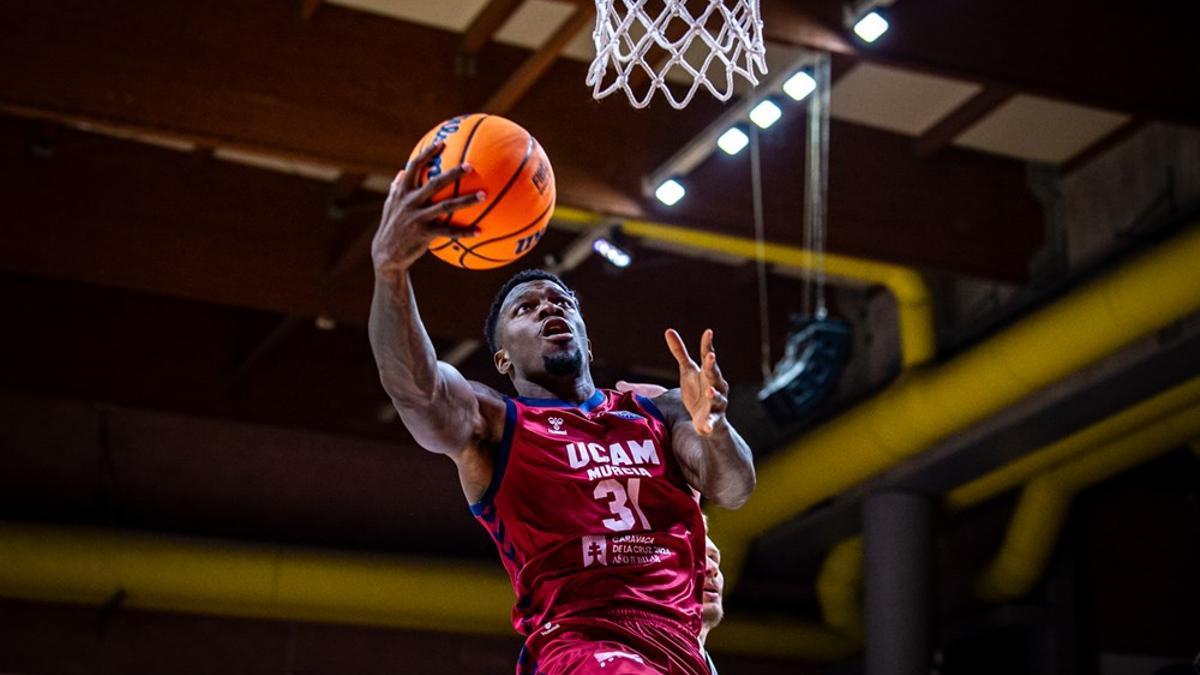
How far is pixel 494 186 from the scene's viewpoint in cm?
521

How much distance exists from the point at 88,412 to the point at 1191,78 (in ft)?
33.2

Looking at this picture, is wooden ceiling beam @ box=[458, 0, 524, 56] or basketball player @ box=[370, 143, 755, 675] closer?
basketball player @ box=[370, 143, 755, 675]

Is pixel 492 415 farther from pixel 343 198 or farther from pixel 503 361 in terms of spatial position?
pixel 343 198

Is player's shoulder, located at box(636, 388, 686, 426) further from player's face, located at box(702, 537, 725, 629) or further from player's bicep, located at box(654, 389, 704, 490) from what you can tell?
player's face, located at box(702, 537, 725, 629)

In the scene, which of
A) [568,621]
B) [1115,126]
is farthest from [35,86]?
[1115,126]

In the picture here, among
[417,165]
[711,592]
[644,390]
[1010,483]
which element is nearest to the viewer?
[417,165]

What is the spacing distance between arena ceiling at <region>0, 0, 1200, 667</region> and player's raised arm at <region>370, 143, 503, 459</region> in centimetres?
484

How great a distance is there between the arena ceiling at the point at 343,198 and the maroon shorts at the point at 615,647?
5.27m

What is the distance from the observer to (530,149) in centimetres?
540

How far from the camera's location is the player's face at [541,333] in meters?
5.55

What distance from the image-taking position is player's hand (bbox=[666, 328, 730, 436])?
4961mm

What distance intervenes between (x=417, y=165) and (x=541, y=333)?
857 millimetres

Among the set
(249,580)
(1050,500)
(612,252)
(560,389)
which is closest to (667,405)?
(560,389)

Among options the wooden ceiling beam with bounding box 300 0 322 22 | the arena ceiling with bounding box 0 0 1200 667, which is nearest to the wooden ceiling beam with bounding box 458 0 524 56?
the arena ceiling with bounding box 0 0 1200 667
